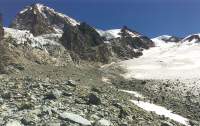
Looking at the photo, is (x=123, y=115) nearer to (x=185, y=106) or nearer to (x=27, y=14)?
(x=185, y=106)

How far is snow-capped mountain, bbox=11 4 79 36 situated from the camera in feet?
498

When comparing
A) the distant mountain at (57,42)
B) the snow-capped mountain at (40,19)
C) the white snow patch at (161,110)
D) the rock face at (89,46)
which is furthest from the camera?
the snow-capped mountain at (40,19)

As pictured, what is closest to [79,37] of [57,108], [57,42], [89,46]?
[89,46]

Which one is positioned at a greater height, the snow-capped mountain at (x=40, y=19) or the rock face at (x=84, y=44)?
the snow-capped mountain at (x=40, y=19)

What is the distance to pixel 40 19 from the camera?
503 feet

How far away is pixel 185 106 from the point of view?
47.8 m

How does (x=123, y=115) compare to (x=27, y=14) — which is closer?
(x=123, y=115)

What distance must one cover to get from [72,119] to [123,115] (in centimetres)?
524

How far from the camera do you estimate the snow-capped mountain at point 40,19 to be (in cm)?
15174

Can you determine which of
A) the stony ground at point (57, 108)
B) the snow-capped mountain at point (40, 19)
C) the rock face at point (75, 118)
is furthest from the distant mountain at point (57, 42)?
the rock face at point (75, 118)

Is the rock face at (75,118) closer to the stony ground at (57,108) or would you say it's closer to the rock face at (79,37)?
the stony ground at (57,108)

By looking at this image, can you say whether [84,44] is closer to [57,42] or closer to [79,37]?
[79,37]

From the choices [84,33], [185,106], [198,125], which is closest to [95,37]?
[84,33]

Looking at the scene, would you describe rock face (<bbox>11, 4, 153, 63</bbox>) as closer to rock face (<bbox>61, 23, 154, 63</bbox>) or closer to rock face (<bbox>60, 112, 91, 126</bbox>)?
rock face (<bbox>61, 23, 154, 63</bbox>)
